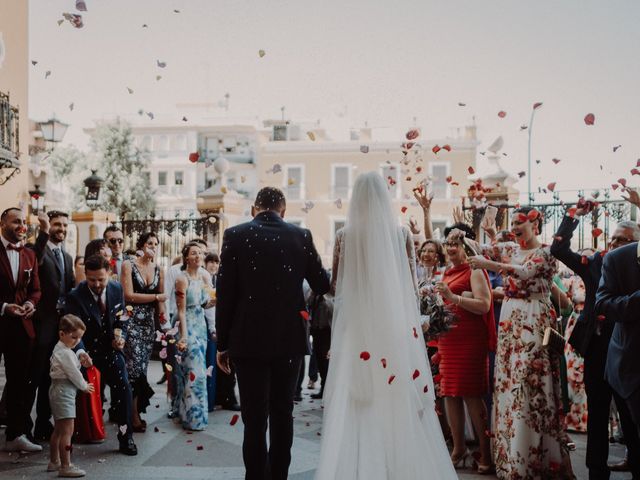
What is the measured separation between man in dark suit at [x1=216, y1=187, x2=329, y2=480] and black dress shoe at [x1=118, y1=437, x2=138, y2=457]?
2.10 metres

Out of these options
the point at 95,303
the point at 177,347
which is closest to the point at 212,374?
the point at 177,347

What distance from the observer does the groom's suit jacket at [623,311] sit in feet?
15.4

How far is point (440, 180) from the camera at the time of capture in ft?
133

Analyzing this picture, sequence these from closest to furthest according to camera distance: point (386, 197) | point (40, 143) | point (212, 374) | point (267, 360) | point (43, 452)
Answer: point (267, 360) < point (386, 197) < point (43, 452) < point (212, 374) < point (40, 143)

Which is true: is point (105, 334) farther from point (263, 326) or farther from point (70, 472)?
point (263, 326)

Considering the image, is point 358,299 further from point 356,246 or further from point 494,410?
point 494,410

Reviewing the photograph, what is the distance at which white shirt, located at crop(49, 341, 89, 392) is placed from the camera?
240 inches

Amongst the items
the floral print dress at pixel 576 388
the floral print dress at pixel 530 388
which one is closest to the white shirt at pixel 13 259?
the floral print dress at pixel 530 388

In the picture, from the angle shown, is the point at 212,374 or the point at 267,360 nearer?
the point at 267,360

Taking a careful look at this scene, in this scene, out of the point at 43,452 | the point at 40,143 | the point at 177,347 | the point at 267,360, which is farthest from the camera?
the point at 40,143

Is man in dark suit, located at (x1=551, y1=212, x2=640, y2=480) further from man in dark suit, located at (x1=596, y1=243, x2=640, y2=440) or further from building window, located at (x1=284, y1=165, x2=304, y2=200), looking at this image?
building window, located at (x1=284, y1=165, x2=304, y2=200)

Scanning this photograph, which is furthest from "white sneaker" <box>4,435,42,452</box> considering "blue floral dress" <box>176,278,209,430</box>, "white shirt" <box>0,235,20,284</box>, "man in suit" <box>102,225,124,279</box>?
"man in suit" <box>102,225,124,279</box>

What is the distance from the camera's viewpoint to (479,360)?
6.19 meters

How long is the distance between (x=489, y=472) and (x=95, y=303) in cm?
371
